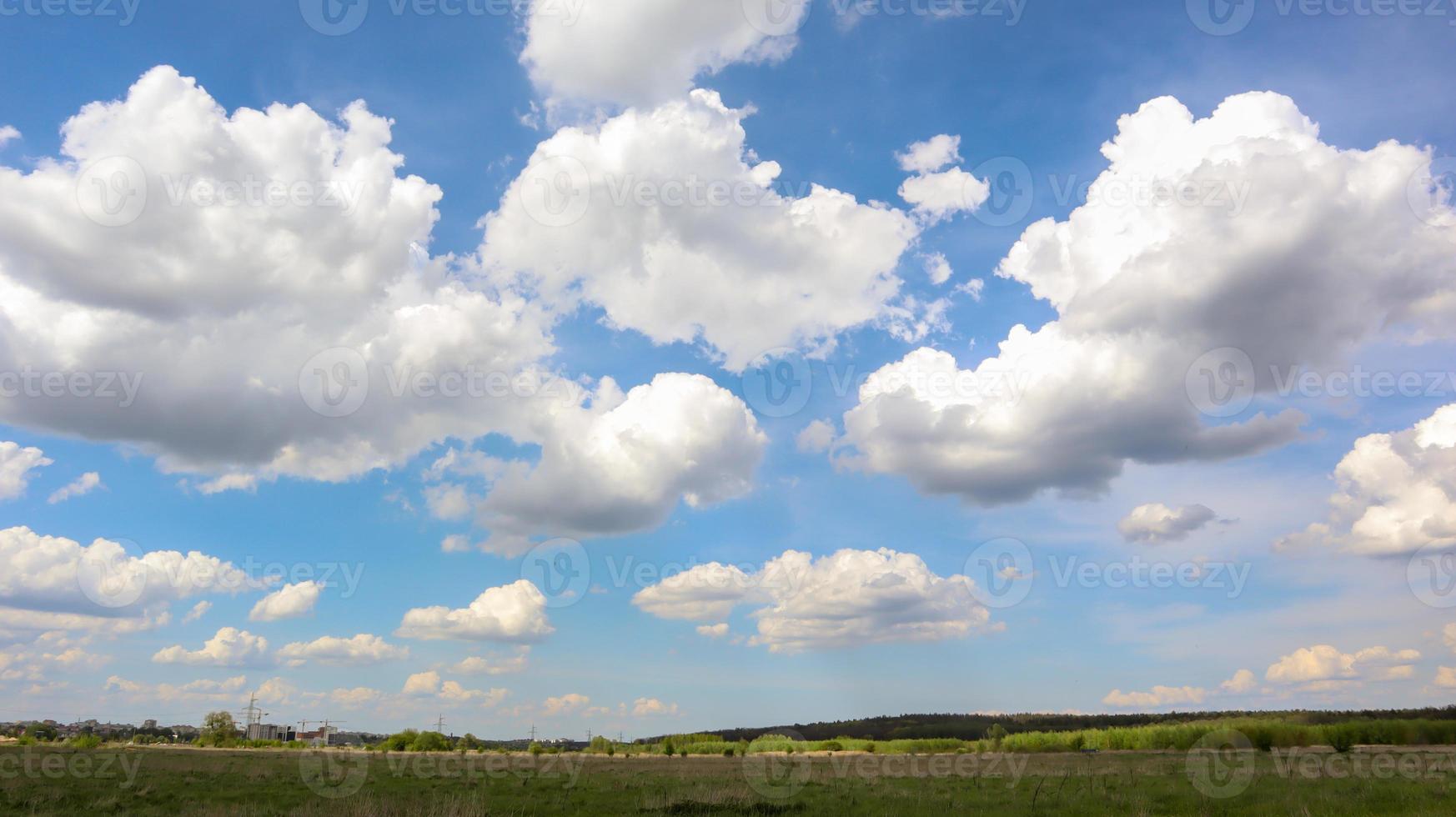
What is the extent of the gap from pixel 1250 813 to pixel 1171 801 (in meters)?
3.30

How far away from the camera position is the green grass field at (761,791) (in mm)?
23750

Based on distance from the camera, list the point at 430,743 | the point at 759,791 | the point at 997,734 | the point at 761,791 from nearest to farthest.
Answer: the point at 759,791, the point at 761,791, the point at 430,743, the point at 997,734

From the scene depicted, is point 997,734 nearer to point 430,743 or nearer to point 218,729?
point 430,743

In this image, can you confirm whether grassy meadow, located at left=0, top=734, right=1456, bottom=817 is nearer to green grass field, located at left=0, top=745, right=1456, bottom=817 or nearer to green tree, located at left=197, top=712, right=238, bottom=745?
green grass field, located at left=0, top=745, right=1456, bottom=817

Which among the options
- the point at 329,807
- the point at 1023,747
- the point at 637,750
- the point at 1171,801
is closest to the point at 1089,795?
the point at 1171,801

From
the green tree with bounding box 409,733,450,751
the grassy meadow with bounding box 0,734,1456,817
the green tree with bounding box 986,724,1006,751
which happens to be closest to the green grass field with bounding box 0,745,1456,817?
the grassy meadow with bounding box 0,734,1456,817

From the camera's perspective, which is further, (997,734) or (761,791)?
(997,734)

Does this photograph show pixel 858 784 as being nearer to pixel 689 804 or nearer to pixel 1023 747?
pixel 689 804

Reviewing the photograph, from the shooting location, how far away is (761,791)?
30.3 metres

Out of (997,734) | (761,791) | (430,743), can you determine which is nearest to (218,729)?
(430,743)

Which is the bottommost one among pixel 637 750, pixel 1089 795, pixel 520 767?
pixel 637 750

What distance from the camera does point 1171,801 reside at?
2472cm

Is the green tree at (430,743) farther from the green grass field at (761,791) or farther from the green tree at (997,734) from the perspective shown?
the green tree at (997,734)

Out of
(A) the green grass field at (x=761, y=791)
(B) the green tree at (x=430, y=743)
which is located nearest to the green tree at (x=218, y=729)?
(B) the green tree at (x=430, y=743)
